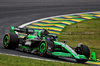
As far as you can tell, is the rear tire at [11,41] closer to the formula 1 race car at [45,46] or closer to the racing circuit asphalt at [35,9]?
the formula 1 race car at [45,46]

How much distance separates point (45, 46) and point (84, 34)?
7.00 m

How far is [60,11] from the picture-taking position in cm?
2664

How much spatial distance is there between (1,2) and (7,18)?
6824mm

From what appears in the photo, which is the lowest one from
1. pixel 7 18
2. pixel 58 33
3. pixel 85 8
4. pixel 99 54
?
pixel 99 54

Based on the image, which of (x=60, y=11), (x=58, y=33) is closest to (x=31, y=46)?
(x=58, y=33)

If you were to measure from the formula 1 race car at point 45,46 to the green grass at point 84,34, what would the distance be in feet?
8.53

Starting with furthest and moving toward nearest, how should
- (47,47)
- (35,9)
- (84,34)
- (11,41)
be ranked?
1. (35,9)
2. (84,34)
3. (11,41)
4. (47,47)

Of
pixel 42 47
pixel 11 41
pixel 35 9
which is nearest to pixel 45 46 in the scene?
pixel 42 47

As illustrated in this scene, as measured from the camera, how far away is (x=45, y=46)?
11.5 m

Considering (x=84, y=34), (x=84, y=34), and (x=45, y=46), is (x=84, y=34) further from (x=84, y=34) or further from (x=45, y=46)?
(x=45, y=46)

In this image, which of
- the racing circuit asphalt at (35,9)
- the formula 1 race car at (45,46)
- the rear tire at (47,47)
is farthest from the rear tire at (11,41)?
the racing circuit asphalt at (35,9)

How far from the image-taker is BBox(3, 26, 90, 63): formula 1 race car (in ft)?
37.0

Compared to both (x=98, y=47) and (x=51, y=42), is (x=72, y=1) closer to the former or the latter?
(x=98, y=47)

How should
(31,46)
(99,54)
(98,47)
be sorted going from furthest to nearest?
(98,47), (99,54), (31,46)
